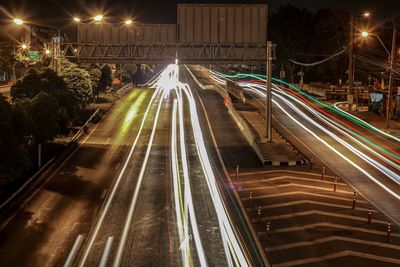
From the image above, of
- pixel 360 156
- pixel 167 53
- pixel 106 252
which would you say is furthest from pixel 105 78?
pixel 106 252

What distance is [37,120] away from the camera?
39.9 m

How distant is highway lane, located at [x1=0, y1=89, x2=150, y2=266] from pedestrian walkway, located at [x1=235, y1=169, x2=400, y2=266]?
322 inches

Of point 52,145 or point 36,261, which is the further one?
point 52,145

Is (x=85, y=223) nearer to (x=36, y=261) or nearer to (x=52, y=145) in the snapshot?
(x=36, y=261)

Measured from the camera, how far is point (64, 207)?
30.3m

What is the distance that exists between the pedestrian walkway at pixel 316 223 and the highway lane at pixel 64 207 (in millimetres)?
8167

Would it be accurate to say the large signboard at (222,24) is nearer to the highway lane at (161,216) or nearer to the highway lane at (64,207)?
the highway lane at (161,216)

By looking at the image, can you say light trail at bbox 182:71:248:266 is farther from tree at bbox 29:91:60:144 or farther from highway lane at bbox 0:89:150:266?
tree at bbox 29:91:60:144

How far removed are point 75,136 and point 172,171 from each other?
1459cm

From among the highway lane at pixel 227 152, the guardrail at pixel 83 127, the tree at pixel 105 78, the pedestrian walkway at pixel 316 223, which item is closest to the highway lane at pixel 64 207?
the guardrail at pixel 83 127

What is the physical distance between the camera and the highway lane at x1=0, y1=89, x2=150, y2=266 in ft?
76.9

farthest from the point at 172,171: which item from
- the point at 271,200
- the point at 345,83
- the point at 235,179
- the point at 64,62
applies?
the point at 345,83

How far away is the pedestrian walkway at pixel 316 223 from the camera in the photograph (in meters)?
23.2

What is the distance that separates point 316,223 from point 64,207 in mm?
12694
